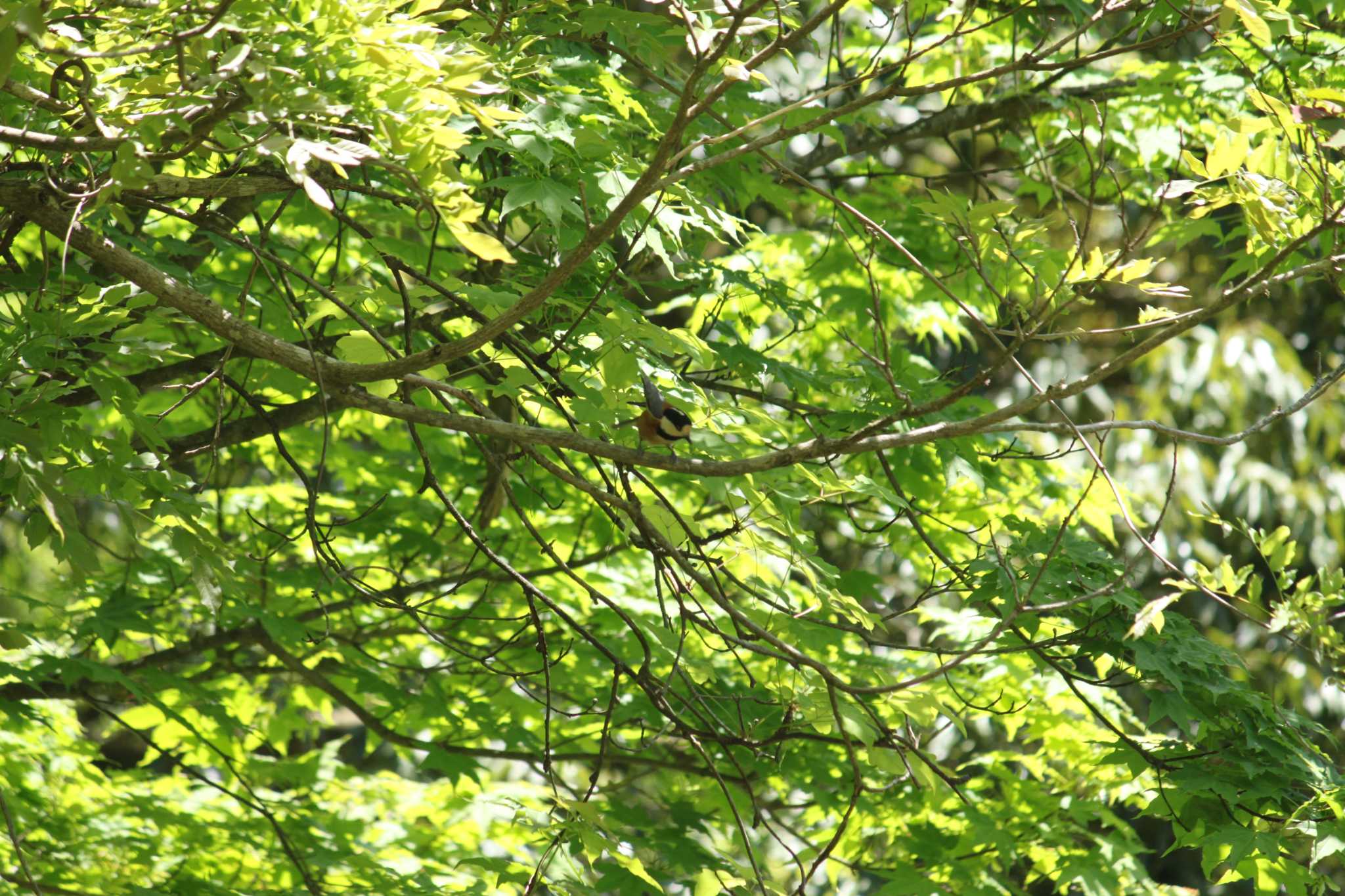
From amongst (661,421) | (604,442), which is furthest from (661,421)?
(604,442)

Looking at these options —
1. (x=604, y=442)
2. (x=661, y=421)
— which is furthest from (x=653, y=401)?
(x=604, y=442)

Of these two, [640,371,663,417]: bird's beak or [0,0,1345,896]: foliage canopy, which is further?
[640,371,663,417]: bird's beak

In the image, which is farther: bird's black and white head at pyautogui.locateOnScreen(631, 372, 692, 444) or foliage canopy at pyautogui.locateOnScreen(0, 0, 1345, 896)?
bird's black and white head at pyautogui.locateOnScreen(631, 372, 692, 444)

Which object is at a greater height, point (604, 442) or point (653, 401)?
point (653, 401)

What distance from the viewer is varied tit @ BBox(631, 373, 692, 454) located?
1.96 m

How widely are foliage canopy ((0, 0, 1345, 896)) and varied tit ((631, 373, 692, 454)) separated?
0.25ft

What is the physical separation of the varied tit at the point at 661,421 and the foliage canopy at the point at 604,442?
77mm

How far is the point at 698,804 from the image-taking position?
142 inches

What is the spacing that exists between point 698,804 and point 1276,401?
21.8ft

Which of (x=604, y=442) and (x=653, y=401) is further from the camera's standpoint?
(x=653, y=401)

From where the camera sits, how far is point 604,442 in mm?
1604

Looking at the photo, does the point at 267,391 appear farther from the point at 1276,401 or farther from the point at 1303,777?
the point at 1276,401

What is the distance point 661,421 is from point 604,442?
15.1 inches

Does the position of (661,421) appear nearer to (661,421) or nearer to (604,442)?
(661,421)
